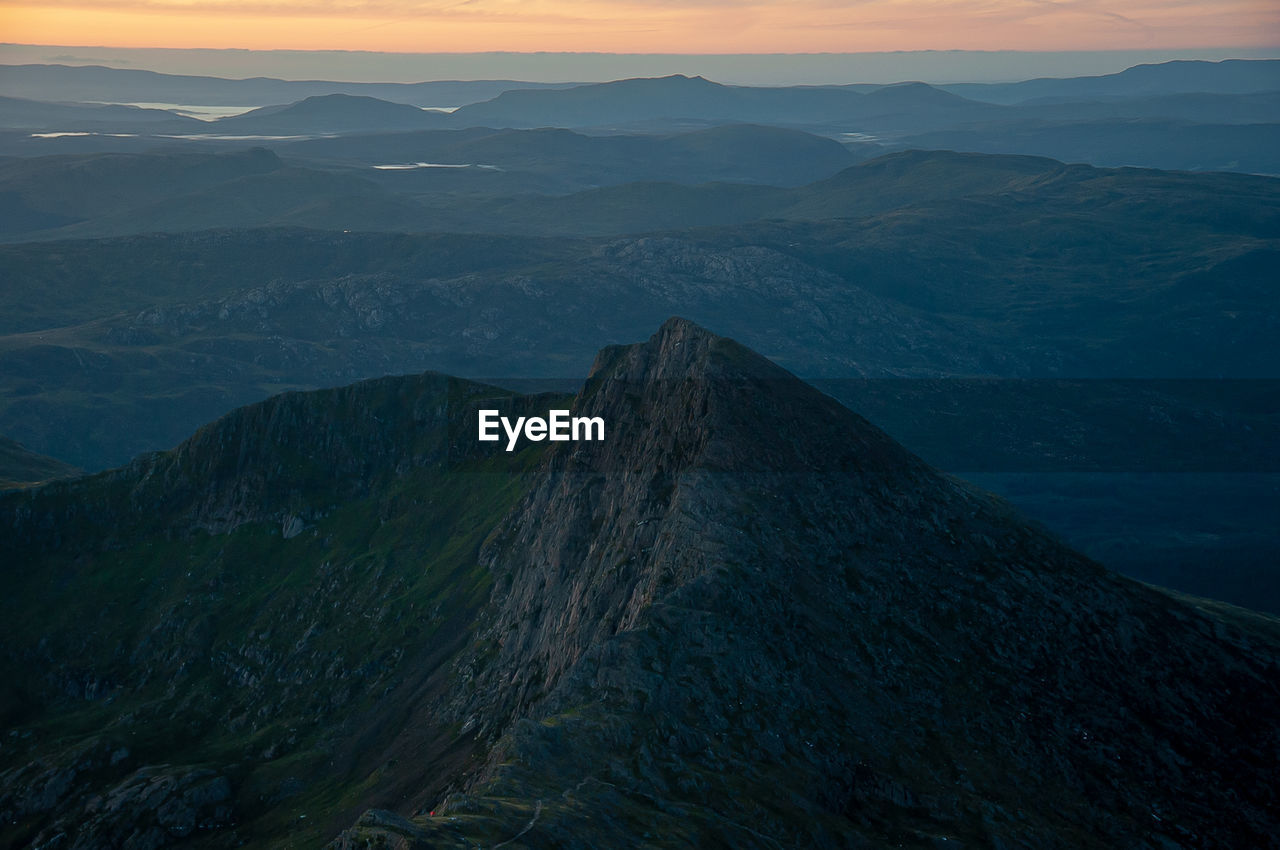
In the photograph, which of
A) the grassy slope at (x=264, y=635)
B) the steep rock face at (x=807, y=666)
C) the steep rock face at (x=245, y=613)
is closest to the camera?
the steep rock face at (x=807, y=666)

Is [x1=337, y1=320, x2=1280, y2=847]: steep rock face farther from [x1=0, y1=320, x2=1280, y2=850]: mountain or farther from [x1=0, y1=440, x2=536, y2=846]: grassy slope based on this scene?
[x1=0, y1=440, x2=536, y2=846]: grassy slope

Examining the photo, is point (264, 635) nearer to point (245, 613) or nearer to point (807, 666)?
point (245, 613)

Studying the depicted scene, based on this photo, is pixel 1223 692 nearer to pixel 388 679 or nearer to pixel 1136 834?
pixel 1136 834

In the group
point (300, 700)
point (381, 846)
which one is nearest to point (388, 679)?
point (300, 700)

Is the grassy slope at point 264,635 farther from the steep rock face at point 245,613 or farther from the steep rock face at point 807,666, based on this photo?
the steep rock face at point 807,666

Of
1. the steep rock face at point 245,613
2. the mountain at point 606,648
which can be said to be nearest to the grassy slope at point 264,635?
the steep rock face at point 245,613

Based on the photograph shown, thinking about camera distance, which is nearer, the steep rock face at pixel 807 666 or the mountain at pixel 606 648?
the steep rock face at pixel 807 666
